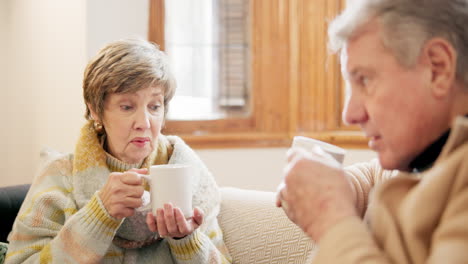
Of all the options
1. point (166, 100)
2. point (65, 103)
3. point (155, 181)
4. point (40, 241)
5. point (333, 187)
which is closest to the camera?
point (333, 187)

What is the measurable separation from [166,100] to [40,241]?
0.55 metres

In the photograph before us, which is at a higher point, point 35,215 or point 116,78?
point 116,78

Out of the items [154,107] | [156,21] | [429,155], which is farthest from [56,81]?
[429,155]

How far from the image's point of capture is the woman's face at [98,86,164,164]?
1.57 meters

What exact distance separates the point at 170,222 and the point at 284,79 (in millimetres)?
1906

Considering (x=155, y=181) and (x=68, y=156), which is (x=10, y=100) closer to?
(x=68, y=156)

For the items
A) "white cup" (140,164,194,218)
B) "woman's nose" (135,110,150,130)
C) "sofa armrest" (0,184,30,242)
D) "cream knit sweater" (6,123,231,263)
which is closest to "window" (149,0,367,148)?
"sofa armrest" (0,184,30,242)

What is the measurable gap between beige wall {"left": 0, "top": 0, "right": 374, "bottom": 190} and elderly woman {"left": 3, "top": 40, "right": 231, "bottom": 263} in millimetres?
1243

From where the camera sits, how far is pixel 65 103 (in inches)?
119

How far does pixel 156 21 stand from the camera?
3.03 metres

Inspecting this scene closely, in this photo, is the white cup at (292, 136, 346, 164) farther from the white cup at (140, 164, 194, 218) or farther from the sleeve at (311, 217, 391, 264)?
the white cup at (140, 164, 194, 218)

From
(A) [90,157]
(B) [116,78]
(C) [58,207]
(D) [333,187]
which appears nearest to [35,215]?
(C) [58,207]

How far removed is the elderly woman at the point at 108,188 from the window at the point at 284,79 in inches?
53.0

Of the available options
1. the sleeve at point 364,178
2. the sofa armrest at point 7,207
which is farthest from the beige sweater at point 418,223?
the sofa armrest at point 7,207
